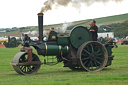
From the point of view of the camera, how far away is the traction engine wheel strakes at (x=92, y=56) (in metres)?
12.7

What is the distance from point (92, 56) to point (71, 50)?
0.92 m

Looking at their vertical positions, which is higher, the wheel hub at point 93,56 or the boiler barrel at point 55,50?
the boiler barrel at point 55,50

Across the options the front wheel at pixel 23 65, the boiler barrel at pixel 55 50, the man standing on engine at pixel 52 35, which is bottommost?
the front wheel at pixel 23 65

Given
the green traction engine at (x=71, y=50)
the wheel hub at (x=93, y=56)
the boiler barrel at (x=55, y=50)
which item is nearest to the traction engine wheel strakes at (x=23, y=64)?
the green traction engine at (x=71, y=50)

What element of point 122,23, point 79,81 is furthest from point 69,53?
point 122,23

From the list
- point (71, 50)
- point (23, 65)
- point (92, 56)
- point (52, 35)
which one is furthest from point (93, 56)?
point (23, 65)

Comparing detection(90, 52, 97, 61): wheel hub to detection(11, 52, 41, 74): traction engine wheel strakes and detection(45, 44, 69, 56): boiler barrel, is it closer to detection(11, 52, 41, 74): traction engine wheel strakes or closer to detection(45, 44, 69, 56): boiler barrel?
detection(45, 44, 69, 56): boiler barrel

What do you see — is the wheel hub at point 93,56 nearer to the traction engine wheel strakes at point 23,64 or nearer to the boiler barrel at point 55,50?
the boiler barrel at point 55,50

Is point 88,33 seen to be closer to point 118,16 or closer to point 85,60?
point 85,60

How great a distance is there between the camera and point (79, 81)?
30.9 feet

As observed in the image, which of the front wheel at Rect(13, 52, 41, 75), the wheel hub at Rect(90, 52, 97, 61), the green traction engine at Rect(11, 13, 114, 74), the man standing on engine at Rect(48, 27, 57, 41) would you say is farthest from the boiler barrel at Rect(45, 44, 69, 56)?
the wheel hub at Rect(90, 52, 97, 61)

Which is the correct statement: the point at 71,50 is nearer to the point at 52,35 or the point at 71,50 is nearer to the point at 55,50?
the point at 55,50

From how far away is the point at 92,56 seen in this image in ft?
42.6

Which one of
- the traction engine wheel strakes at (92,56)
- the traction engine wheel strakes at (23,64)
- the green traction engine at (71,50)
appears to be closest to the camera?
the traction engine wheel strakes at (23,64)
